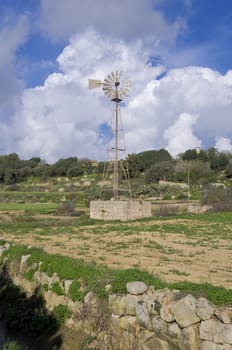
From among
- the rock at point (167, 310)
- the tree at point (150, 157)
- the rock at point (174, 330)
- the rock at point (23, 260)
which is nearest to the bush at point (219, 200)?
the rock at point (23, 260)

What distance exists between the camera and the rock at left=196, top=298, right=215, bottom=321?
6.39 meters

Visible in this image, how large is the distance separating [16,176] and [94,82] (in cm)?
5128

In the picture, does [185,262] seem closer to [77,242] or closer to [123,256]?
[123,256]

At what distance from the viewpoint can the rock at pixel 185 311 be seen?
21.3ft

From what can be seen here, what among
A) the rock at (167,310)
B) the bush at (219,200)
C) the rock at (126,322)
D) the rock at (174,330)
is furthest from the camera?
the bush at (219,200)

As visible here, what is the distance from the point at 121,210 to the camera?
25.3 metres

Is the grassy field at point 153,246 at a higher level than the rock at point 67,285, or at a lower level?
higher

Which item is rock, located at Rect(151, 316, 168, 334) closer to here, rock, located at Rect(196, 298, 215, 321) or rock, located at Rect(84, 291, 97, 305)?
rock, located at Rect(196, 298, 215, 321)

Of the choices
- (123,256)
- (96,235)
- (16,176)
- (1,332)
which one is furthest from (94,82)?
(16,176)

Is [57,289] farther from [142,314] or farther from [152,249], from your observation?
[152,249]

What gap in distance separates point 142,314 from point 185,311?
3.37 ft

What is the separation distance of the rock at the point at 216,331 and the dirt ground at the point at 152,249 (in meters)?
2.03

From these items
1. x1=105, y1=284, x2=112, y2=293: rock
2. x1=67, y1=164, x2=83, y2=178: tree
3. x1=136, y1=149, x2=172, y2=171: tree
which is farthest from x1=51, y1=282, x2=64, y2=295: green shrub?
x1=67, y1=164, x2=83, y2=178: tree

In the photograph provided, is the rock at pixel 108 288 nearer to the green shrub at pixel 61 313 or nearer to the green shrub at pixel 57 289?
the green shrub at pixel 61 313
